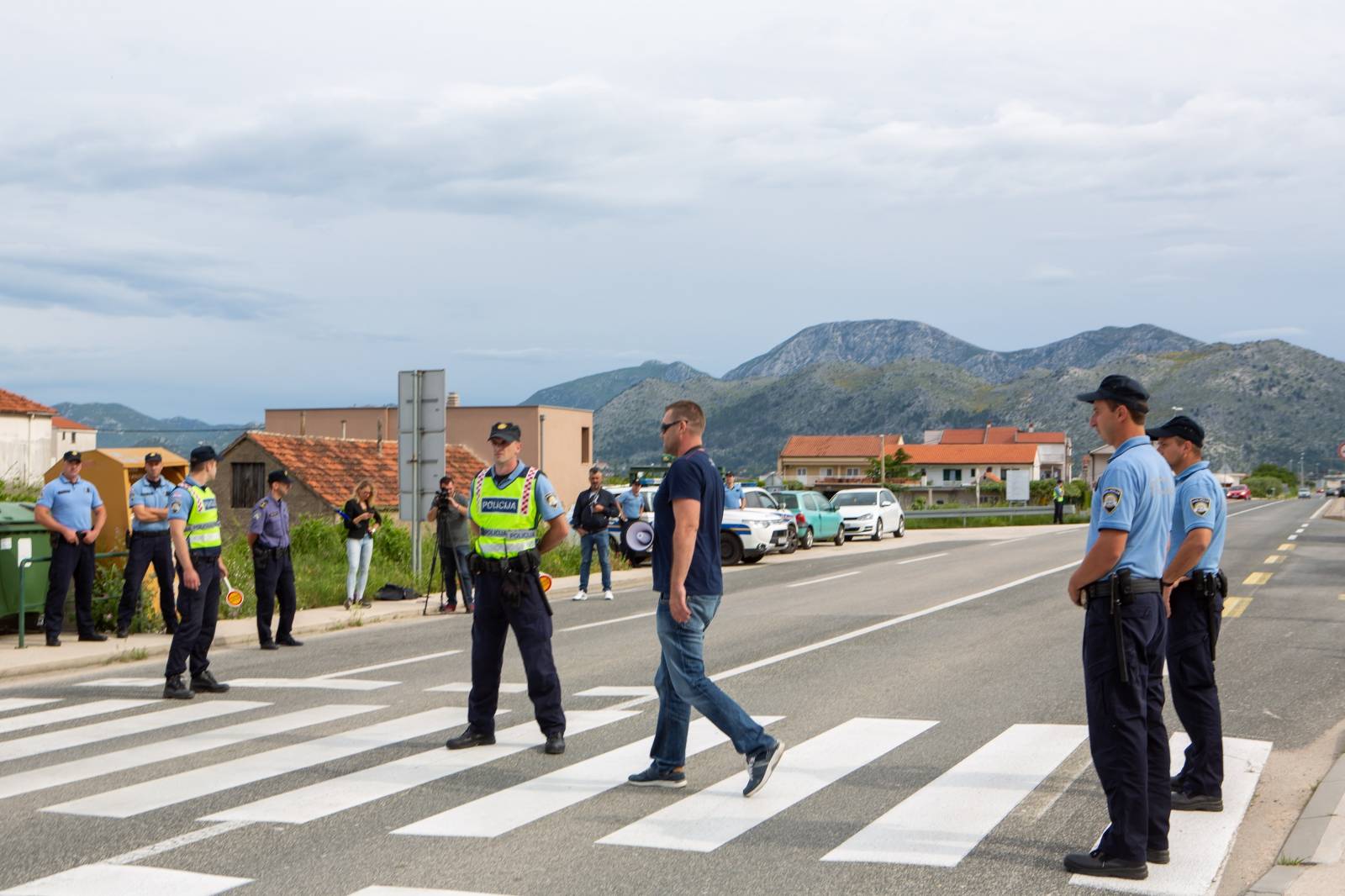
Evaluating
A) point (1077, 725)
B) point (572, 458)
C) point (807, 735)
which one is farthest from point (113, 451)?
point (572, 458)

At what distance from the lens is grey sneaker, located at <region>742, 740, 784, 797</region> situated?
21.2 feet

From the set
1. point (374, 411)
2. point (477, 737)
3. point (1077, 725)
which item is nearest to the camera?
point (477, 737)

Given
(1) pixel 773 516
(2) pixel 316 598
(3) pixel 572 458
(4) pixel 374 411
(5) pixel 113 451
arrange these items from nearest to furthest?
1. (5) pixel 113 451
2. (2) pixel 316 598
3. (1) pixel 773 516
4. (3) pixel 572 458
5. (4) pixel 374 411

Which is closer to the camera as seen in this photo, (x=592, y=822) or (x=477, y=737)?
(x=592, y=822)

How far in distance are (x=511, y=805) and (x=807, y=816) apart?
1.45m

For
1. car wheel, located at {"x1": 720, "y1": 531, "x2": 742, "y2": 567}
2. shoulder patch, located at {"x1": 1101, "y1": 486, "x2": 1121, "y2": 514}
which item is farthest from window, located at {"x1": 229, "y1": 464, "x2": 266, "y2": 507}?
shoulder patch, located at {"x1": 1101, "y1": 486, "x2": 1121, "y2": 514}

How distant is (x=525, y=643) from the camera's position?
25.1ft

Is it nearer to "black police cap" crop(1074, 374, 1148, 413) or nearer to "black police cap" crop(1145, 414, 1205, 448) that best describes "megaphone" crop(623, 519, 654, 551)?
"black police cap" crop(1145, 414, 1205, 448)

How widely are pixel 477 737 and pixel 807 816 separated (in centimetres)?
244

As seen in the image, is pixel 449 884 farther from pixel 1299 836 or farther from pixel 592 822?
pixel 1299 836

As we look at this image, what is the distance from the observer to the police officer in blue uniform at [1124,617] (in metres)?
5.09

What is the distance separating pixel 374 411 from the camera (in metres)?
72.5

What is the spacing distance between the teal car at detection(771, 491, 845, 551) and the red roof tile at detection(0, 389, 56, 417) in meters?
50.3

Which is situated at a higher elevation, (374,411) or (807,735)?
(374,411)
